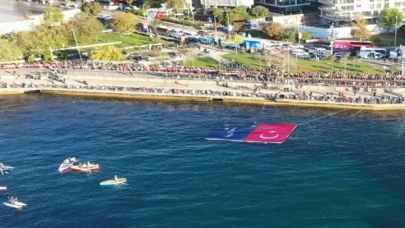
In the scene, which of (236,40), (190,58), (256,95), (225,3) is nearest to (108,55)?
(190,58)

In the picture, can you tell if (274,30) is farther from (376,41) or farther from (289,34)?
(376,41)

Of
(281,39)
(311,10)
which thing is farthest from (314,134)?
(311,10)

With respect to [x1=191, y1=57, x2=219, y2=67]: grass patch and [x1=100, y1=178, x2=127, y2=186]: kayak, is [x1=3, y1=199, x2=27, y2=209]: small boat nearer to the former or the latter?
[x1=100, y1=178, x2=127, y2=186]: kayak

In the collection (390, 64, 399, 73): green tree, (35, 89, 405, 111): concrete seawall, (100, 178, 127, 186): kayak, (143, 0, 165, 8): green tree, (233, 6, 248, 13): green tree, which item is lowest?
(100, 178, 127, 186): kayak

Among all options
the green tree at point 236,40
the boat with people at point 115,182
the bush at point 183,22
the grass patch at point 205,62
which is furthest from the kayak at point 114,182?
the bush at point 183,22

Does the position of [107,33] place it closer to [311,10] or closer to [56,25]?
[56,25]

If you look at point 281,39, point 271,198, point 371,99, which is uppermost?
point 281,39

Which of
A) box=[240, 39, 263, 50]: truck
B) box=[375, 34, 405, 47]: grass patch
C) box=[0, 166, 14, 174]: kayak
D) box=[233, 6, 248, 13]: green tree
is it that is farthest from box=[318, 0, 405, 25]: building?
box=[0, 166, 14, 174]: kayak
